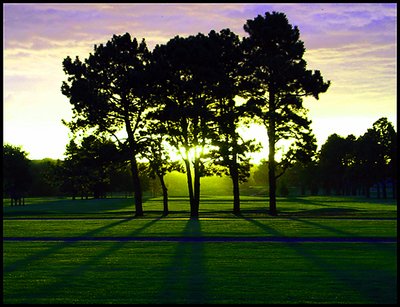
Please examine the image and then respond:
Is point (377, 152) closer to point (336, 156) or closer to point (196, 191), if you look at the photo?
point (336, 156)

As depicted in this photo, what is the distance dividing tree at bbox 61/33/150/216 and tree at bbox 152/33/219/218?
1.89 metres

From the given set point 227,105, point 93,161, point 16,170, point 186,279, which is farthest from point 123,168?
point 186,279

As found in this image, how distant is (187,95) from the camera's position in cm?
5319

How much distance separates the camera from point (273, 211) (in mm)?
52156

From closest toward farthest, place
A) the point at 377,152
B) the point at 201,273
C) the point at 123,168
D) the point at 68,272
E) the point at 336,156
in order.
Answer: the point at 201,273 < the point at 68,272 < the point at 123,168 < the point at 377,152 < the point at 336,156

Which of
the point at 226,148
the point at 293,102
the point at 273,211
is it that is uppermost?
the point at 293,102

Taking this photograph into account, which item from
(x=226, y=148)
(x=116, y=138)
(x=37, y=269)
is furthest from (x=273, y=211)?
(x=37, y=269)

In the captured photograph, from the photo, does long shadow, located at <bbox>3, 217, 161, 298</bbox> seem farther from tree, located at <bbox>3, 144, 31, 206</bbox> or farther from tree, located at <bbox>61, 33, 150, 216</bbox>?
tree, located at <bbox>3, 144, 31, 206</bbox>

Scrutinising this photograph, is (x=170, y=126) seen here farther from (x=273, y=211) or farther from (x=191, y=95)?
(x=273, y=211)

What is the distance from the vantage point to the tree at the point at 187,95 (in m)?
51.5

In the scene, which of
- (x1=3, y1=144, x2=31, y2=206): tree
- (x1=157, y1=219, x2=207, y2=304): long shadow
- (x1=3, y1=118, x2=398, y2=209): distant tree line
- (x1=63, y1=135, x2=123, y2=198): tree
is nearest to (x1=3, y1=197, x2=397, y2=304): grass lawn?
(x1=157, y1=219, x2=207, y2=304): long shadow

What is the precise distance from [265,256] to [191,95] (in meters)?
33.8

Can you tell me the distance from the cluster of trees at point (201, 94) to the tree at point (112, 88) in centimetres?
9

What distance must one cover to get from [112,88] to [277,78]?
14744 millimetres
